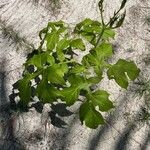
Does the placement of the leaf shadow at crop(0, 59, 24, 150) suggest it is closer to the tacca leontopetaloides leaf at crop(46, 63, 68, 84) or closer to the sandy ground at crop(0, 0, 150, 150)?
the sandy ground at crop(0, 0, 150, 150)

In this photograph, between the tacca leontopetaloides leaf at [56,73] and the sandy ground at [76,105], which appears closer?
the tacca leontopetaloides leaf at [56,73]

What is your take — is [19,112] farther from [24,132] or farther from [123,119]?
[123,119]

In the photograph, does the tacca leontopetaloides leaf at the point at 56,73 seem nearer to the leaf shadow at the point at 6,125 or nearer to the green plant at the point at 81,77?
the green plant at the point at 81,77

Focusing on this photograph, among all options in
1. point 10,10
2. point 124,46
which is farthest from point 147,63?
point 10,10

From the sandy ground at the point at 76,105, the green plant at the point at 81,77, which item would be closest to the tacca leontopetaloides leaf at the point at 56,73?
the green plant at the point at 81,77

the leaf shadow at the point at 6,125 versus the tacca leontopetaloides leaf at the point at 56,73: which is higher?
the tacca leontopetaloides leaf at the point at 56,73

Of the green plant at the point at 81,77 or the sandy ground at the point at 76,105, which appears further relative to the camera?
the sandy ground at the point at 76,105

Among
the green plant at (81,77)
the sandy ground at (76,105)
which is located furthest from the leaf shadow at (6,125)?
the green plant at (81,77)

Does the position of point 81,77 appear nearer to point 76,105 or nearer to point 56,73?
point 56,73

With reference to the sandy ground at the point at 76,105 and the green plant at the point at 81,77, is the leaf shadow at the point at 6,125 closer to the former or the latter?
the sandy ground at the point at 76,105

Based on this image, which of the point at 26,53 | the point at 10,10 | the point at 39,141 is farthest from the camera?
the point at 10,10
